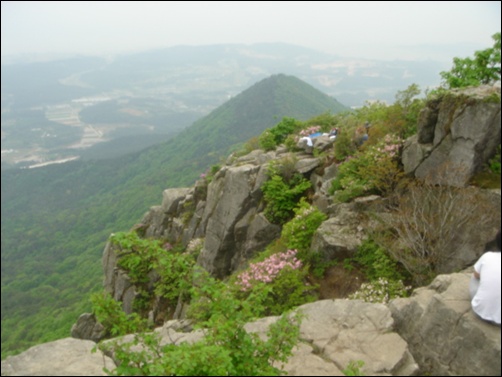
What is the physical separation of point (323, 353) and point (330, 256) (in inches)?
197

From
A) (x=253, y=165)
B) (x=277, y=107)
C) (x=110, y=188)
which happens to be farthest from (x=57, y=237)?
(x=253, y=165)

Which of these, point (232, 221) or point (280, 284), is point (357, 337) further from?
point (232, 221)

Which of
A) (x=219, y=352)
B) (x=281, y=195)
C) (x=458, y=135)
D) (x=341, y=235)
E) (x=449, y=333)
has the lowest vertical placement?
(x=341, y=235)

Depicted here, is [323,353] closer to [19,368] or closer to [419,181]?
[19,368]

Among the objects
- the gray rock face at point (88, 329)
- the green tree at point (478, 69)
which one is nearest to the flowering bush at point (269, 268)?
the green tree at point (478, 69)

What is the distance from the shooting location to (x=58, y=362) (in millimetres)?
6391

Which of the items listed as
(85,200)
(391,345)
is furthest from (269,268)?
(85,200)

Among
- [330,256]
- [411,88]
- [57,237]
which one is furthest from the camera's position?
[57,237]

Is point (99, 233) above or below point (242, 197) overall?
below

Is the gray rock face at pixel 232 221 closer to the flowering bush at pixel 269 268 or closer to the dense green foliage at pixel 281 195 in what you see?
the dense green foliage at pixel 281 195

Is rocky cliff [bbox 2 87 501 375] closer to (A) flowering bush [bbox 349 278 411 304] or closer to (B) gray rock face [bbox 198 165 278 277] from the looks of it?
(B) gray rock face [bbox 198 165 278 277]

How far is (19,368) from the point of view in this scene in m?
6.18

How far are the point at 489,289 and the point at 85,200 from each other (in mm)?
125570

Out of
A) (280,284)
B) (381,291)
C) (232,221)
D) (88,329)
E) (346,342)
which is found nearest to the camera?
(346,342)
